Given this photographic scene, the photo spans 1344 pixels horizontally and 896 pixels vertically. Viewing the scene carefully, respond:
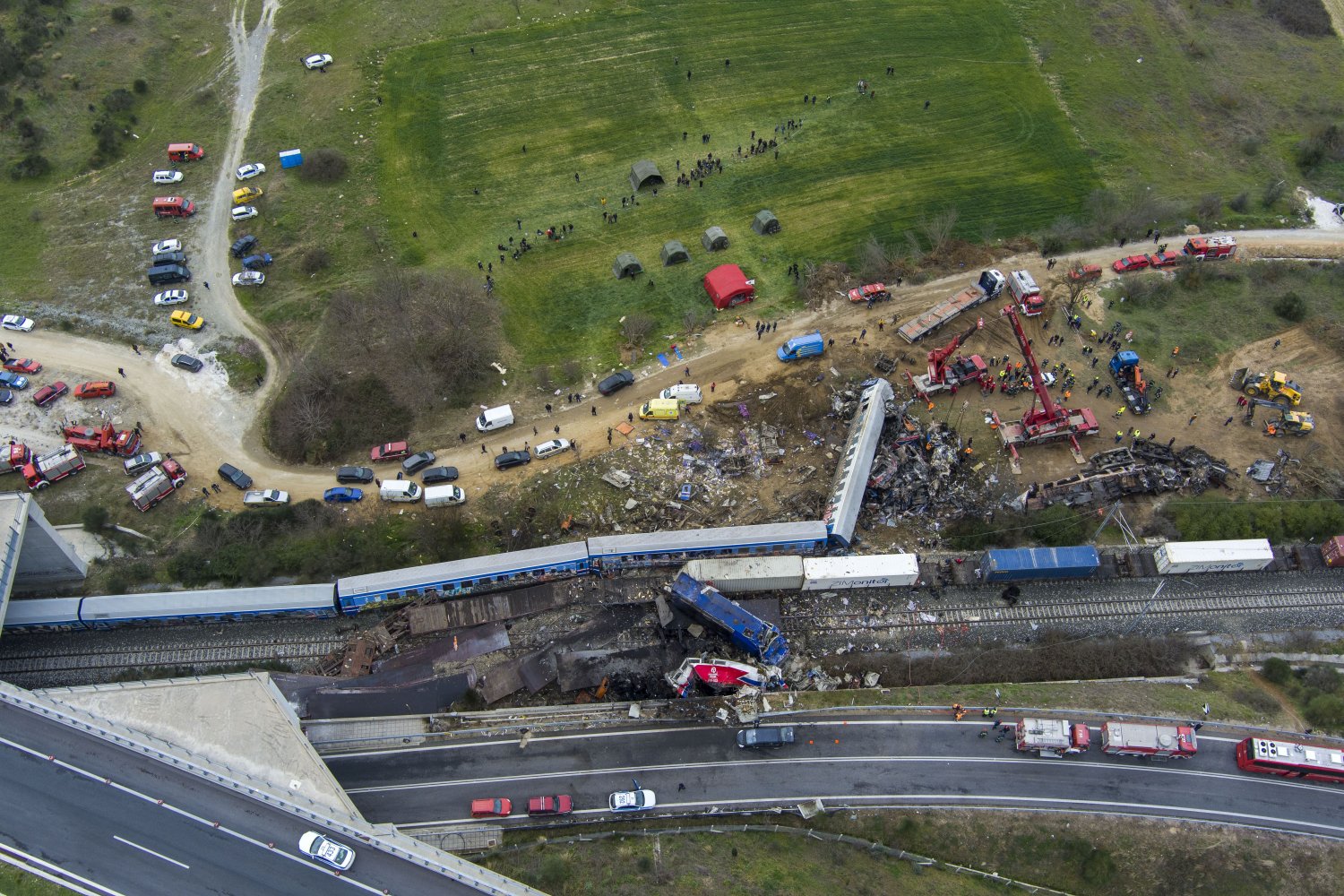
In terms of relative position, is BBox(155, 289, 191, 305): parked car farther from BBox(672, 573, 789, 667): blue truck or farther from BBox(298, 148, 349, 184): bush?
BBox(672, 573, 789, 667): blue truck

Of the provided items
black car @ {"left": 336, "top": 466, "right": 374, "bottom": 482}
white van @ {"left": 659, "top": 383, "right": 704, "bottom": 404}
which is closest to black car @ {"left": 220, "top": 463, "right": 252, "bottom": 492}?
black car @ {"left": 336, "top": 466, "right": 374, "bottom": 482}

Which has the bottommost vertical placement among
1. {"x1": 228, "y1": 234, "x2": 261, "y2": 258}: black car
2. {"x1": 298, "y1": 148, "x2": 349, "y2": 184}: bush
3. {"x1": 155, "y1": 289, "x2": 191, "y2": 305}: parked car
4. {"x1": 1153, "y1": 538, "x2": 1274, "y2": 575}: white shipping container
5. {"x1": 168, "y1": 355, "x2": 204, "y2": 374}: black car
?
{"x1": 1153, "y1": 538, "x2": 1274, "y2": 575}: white shipping container

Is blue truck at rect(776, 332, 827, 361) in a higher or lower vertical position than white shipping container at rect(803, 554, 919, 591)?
higher

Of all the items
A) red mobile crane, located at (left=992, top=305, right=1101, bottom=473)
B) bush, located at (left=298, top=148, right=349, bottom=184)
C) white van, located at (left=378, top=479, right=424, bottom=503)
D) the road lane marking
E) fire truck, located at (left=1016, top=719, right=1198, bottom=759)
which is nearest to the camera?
the road lane marking

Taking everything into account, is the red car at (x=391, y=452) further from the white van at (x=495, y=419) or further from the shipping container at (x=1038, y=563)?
the shipping container at (x=1038, y=563)

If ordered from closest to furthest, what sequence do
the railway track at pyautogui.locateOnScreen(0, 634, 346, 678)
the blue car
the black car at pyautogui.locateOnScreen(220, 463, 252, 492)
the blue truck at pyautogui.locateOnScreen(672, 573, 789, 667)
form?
the blue truck at pyautogui.locateOnScreen(672, 573, 789, 667)
the railway track at pyautogui.locateOnScreen(0, 634, 346, 678)
the blue car
the black car at pyautogui.locateOnScreen(220, 463, 252, 492)

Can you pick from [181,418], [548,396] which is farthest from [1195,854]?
[181,418]

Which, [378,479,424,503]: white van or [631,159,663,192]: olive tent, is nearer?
[378,479,424,503]: white van
